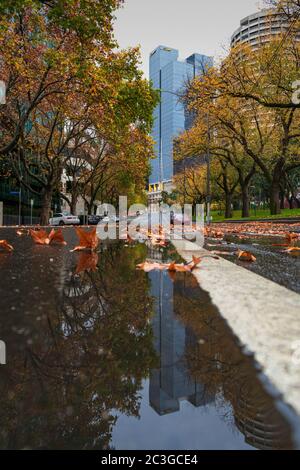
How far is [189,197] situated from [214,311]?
76302 mm

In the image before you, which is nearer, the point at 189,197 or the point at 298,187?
the point at 298,187

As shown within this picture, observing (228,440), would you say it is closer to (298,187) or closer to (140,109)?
(140,109)

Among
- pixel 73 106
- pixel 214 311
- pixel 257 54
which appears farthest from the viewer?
pixel 257 54

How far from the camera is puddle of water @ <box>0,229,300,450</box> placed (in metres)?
0.73

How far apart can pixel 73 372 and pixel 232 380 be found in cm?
42

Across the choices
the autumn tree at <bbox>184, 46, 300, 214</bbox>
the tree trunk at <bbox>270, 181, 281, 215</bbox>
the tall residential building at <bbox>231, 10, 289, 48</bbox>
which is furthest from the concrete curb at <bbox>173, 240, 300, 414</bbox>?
the tree trunk at <bbox>270, 181, 281, 215</bbox>

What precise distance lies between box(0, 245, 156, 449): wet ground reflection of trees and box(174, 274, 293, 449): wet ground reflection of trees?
16 centimetres

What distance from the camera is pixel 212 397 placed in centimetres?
90

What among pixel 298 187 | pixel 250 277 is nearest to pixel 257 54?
pixel 250 277

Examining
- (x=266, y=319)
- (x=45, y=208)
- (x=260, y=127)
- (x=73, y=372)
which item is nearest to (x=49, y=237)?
(x=266, y=319)

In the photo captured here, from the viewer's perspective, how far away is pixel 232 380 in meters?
0.97

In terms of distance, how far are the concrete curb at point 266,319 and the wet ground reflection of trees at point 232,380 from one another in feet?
0.15

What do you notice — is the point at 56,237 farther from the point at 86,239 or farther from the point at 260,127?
the point at 260,127

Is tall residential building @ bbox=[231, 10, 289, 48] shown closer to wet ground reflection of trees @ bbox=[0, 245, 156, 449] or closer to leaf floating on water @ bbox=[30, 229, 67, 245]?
leaf floating on water @ bbox=[30, 229, 67, 245]
